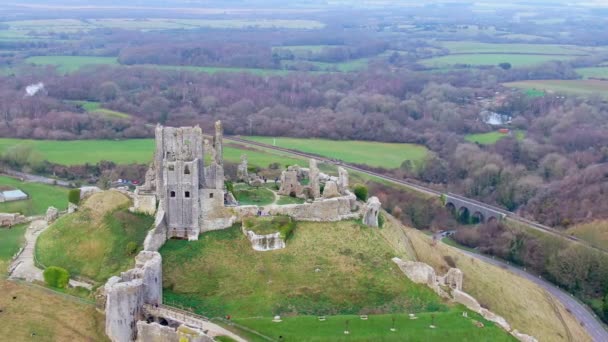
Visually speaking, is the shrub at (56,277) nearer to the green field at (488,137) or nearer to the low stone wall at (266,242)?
the low stone wall at (266,242)

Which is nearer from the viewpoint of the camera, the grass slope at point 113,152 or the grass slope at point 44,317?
the grass slope at point 44,317

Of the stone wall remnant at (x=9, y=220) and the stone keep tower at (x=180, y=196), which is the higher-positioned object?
the stone keep tower at (x=180, y=196)

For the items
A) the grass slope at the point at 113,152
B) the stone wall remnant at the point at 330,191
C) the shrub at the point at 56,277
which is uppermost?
the stone wall remnant at the point at 330,191

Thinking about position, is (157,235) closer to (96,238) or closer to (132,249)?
(132,249)

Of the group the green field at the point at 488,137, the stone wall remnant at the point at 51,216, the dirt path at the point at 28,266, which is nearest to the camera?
the dirt path at the point at 28,266

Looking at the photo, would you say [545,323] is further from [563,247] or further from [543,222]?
[543,222]

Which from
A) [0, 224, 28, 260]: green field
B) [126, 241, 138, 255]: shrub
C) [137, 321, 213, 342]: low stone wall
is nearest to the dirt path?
[0, 224, 28, 260]: green field

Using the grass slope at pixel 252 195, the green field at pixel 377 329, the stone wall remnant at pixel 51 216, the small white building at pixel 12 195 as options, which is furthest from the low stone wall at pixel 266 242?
the small white building at pixel 12 195

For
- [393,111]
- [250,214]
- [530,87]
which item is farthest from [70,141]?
[530,87]
